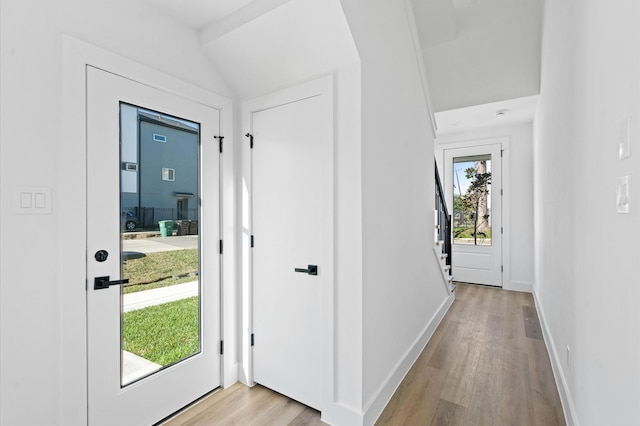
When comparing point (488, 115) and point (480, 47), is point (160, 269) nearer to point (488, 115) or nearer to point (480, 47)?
point (480, 47)

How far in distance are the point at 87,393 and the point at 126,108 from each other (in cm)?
151

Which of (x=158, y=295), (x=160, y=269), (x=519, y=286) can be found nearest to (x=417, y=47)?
(x=160, y=269)

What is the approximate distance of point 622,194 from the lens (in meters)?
0.97

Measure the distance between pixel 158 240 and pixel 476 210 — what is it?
5.09 meters

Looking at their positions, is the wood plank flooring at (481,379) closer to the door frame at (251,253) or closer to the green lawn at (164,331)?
the door frame at (251,253)

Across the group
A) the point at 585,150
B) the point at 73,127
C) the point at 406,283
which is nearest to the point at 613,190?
the point at 585,150

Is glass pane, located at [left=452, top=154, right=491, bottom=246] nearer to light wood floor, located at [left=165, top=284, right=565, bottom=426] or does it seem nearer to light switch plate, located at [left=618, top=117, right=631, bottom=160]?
light wood floor, located at [left=165, top=284, right=565, bottom=426]

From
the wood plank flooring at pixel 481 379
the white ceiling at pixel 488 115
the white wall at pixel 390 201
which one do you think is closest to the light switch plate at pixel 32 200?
the white wall at pixel 390 201

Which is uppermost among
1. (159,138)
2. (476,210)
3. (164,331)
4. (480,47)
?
(480,47)

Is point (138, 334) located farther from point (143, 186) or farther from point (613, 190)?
point (613, 190)

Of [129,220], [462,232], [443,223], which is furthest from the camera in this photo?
[462,232]

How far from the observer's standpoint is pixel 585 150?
146 centimetres

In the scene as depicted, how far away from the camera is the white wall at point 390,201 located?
6.09ft

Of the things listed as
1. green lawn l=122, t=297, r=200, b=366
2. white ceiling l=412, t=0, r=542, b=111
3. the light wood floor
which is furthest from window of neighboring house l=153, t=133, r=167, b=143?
white ceiling l=412, t=0, r=542, b=111
